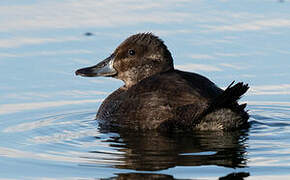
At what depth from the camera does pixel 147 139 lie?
915 cm

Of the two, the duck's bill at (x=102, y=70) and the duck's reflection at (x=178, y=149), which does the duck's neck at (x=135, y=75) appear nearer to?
the duck's bill at (x=102, y=70)

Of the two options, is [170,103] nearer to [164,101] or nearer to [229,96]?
[164,101]

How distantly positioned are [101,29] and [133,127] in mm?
3687

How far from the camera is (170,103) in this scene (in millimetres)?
9258

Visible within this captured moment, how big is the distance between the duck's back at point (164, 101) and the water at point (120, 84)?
0.18 m

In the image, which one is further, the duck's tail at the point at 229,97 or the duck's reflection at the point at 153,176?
the duck's tail at the point at 229,97

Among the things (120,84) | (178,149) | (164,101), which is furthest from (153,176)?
(120,84)

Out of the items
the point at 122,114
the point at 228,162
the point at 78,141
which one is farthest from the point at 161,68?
the point at 228,162

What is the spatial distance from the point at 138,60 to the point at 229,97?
192 centimetres

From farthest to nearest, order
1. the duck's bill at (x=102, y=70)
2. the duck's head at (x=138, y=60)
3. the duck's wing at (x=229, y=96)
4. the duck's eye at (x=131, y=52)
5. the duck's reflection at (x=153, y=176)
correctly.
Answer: the duck's bill at (x=102, y=70)
the duck's eye at (x=131, y=52)
the duck's head at (x=138, y=60)
the duck's wing at (x=229, y=96)
the duck's reflection at (x=153, y=176)

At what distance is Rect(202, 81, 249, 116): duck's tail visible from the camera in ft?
29.0

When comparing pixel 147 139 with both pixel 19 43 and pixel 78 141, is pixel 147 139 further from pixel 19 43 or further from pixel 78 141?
pixel 19 43

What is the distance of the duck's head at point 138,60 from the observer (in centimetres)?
1054

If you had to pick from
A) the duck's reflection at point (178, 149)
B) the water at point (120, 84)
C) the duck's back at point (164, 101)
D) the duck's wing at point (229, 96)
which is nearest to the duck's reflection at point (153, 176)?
the water at point (120, 84)
